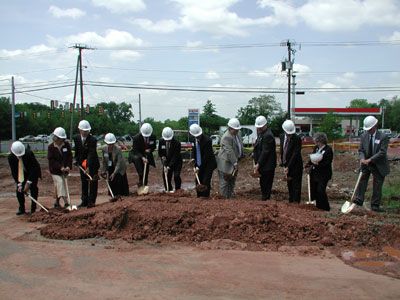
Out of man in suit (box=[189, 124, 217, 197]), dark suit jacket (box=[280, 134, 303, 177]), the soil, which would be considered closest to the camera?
the soil

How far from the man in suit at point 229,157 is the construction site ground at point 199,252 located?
786 mm

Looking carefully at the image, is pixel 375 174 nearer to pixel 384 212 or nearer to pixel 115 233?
pixel 384 212

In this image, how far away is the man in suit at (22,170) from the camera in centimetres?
949

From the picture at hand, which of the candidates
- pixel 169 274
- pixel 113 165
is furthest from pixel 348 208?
pixel 113 165

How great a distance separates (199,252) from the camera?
258 inches

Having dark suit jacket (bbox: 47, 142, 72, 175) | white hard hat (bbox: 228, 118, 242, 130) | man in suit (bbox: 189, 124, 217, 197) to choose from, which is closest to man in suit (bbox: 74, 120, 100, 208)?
dark suit jacket (bbox: 47, 142, 72, 175)

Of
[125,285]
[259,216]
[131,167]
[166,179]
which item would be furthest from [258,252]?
[131,167]

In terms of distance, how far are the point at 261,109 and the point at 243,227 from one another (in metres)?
75.2

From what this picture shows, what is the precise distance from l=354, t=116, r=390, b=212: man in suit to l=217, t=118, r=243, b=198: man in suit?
2393 mm

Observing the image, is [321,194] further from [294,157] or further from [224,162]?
[224,162]

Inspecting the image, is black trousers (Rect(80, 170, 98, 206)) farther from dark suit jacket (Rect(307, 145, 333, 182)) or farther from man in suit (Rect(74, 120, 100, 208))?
dark suit jacket (Rect(307, 145, 333, 182))

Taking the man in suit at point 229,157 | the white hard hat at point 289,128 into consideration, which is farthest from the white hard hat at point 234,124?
the white hard hat at point 289,128

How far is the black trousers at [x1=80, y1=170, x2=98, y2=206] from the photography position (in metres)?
9.98

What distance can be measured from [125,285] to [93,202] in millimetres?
5076
